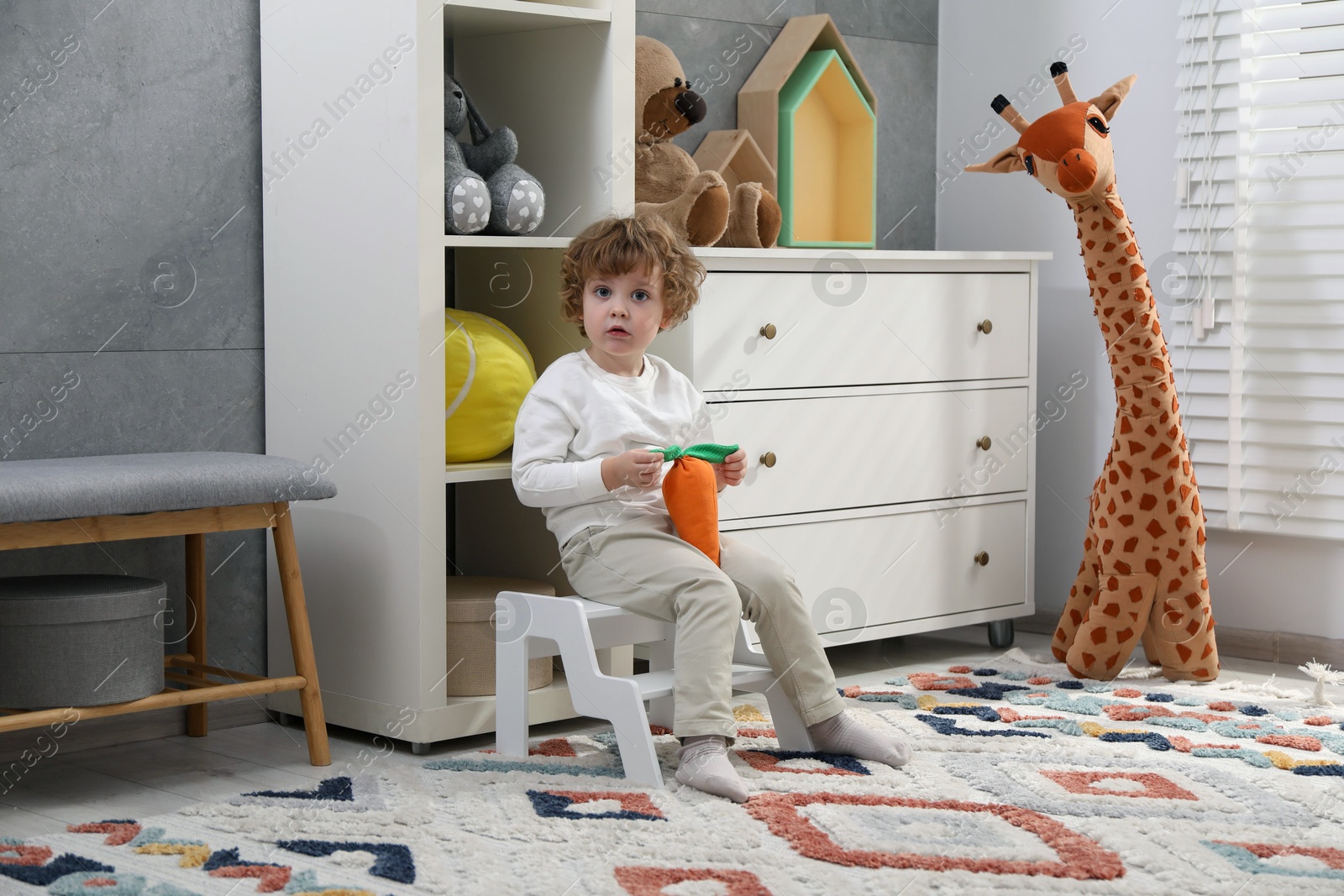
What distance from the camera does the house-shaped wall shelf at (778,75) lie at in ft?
10.4

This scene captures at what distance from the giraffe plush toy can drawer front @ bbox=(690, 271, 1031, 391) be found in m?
0.30

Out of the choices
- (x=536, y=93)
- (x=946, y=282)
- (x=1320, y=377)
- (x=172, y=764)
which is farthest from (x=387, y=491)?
(x=1320, y=377)

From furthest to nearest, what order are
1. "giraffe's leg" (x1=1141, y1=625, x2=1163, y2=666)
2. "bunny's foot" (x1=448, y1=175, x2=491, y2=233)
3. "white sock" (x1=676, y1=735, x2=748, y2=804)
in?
"giraffe's leg" (x1=1141, y1=625, x2=1163, y2=666) → "bunny's foot" (x1=448, y1=175, x2=491, y2=233) → "white sock" (x1=676, y1=735, x2=748, y2=804)

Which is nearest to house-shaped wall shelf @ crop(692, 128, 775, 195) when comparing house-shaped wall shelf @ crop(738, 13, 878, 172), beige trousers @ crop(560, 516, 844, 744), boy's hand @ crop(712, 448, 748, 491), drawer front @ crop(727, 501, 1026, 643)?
house-shaped wall shelf @ crop(738, 13, 878, 172)

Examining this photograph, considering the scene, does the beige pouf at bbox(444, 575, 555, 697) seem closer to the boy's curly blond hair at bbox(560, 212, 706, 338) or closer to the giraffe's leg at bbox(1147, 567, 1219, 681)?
the boy's curly blond hair at bbox(560, 212, 706, 338)

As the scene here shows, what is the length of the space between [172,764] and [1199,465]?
7.07ft

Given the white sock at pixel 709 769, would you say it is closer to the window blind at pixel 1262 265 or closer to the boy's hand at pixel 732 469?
the boy's hand at pixel 732 469

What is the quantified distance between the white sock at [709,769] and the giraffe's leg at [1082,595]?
1.11m

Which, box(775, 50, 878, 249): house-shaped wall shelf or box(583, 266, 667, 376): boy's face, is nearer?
box(583, 266, 667, 376): boy's face

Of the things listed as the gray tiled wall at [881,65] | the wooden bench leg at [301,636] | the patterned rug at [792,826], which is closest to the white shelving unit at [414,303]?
the wooden bench leg at [301,636]

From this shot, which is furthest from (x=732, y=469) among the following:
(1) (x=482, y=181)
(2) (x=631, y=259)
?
(1) (x=482, y=181)

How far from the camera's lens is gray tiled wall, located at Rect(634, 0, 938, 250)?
323 cm

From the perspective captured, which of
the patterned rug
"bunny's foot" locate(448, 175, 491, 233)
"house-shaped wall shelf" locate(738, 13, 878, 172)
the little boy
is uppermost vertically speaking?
"house-shaped wall shelf" locate(738, 13, 878, 172)

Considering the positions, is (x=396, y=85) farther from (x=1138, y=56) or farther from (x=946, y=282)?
(x=1138, y=56)
